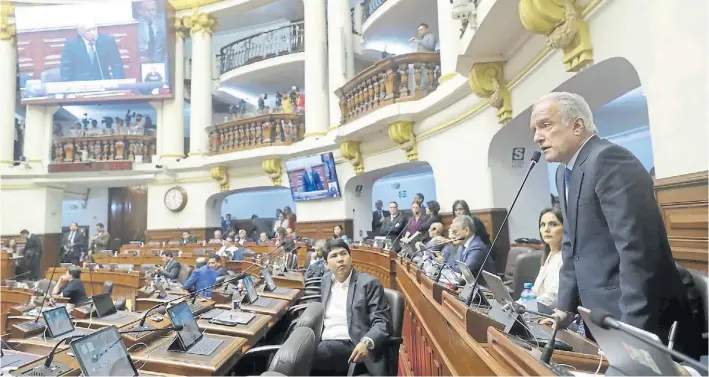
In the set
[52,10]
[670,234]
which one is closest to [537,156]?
[670,234]

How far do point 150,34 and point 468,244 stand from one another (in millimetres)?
9697

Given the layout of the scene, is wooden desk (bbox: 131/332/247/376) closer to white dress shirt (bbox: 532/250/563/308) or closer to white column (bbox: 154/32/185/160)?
white dress shirt (bbox: 532/250/563/308)

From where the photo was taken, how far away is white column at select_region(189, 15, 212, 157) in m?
9.41

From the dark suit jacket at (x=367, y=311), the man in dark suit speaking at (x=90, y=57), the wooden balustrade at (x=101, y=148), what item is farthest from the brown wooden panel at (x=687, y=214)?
the man in dark suit speaking at (x=90, y=57)

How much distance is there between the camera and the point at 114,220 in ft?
40.8

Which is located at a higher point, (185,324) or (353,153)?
(353,153)

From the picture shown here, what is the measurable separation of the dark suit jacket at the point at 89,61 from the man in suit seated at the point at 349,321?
9775 mm

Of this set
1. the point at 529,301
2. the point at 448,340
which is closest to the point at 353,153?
the point at 529,301

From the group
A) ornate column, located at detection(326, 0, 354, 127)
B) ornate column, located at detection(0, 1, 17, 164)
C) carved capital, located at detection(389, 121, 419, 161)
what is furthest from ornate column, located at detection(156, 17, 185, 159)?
carved capital, located at detection(389, 121, 419, 161)

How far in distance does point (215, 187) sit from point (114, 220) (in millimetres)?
5033

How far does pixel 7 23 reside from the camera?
10.1 m

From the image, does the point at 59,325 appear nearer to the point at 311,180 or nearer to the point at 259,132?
the point at 311,180

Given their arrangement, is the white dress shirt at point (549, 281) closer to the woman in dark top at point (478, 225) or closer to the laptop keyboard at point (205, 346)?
the woman in dark top at point (478, 225)

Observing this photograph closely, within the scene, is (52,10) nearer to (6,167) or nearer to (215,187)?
(6,167)
